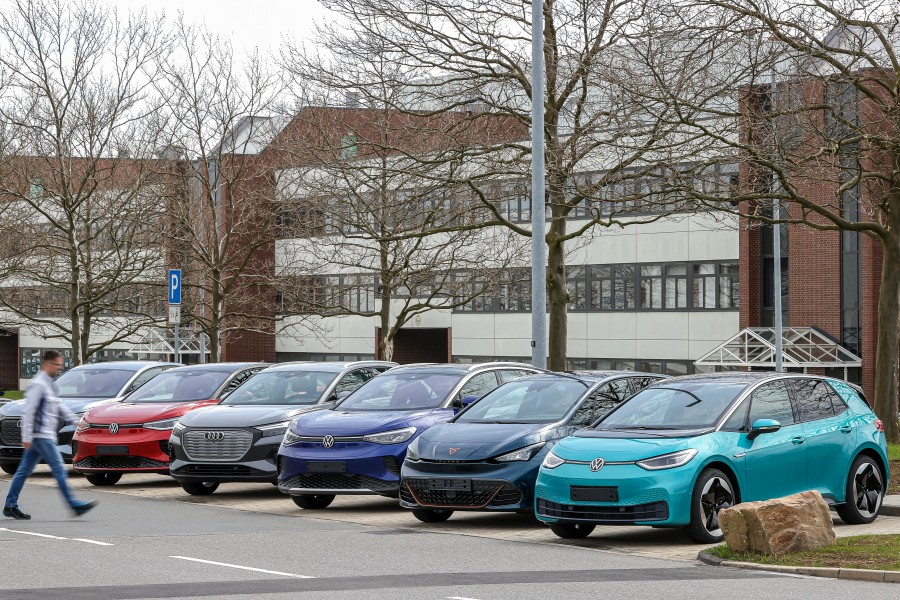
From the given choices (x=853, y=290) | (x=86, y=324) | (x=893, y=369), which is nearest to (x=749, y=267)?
(x=853, y=290)

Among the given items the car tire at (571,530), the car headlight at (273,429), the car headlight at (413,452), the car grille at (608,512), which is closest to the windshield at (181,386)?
the car headlight at (273,429)

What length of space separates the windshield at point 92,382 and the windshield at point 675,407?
10.4 meters

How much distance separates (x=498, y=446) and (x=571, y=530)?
1196mm

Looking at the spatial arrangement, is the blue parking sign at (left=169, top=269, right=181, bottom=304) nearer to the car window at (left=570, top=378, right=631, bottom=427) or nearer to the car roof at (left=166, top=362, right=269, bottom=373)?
the car roof at (left=166, top=362, right=269, bottom=373)

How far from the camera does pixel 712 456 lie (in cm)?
1177

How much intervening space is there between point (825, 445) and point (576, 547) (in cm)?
277

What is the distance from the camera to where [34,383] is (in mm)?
13828

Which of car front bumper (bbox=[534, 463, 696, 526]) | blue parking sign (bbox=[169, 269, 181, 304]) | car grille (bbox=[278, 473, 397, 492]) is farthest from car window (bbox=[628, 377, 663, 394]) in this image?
blue parking sign (bbox=[169, 269, 181, 304])

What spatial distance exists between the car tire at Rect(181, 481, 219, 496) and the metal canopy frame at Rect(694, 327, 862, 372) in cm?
2765

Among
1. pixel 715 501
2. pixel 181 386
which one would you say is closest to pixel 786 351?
pixel 181 386

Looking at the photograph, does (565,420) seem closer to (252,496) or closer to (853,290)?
(252,496)

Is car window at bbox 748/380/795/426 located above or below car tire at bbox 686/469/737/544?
above

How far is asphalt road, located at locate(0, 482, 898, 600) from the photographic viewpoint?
8984 mm

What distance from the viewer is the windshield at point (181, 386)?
19031 mm
